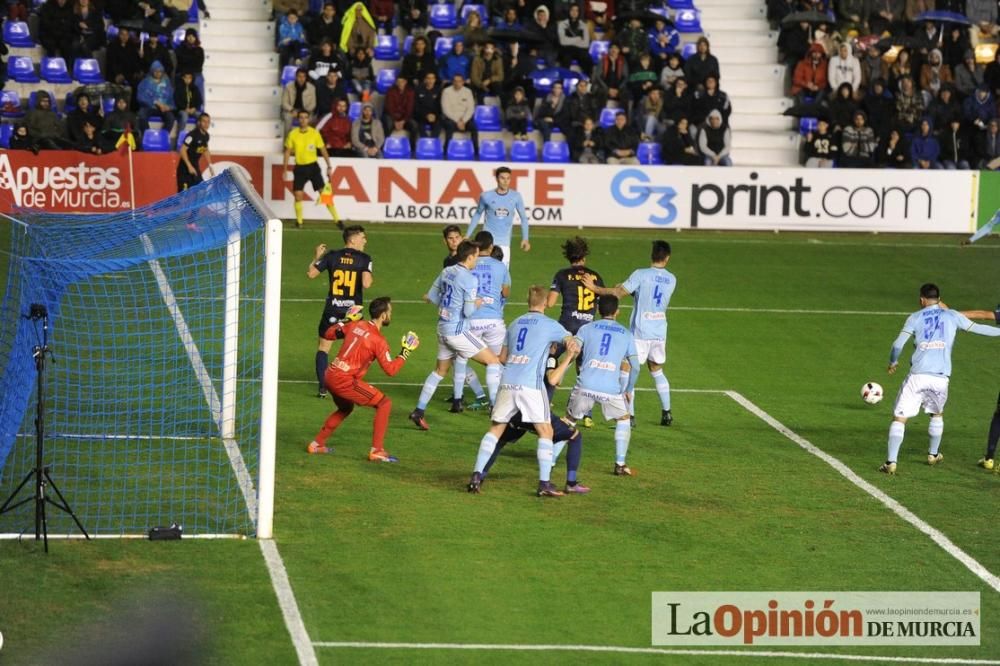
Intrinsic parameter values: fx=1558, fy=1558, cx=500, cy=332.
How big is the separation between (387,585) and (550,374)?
129 inches

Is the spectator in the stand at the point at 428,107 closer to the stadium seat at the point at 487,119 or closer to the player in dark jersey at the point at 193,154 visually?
the stadium seat at the point at 487,119

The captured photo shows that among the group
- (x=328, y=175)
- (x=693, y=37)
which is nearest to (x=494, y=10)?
(x=693, y=37)

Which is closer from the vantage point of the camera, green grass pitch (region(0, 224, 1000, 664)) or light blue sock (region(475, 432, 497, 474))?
green grass pitch (region(0, 224, 1000, 664))

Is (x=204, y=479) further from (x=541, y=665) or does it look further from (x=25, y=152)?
(x=25, y=152)

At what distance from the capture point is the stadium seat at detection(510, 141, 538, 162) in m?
33.4

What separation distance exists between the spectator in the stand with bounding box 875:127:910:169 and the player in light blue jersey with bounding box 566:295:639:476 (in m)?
20.6

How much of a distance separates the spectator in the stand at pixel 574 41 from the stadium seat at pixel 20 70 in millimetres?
11863

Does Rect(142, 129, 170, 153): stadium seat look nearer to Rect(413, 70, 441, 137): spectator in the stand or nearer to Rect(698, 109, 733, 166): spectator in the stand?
Rect(413, 70, 441, 137): spectator in the stand

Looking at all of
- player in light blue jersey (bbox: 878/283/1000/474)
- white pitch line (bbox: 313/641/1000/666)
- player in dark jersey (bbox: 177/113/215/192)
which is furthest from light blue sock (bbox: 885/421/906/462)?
player in dark jersey (bbox: 177/113/215/192)

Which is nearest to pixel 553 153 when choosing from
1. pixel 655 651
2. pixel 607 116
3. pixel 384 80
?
pixel 607 116

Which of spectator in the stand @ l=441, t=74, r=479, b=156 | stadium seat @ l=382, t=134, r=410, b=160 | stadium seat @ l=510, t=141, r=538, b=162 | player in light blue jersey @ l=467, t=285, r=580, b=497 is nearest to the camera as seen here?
player in light blue jersey @ l=467, t=285, r=580, b=497

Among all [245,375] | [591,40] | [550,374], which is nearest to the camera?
[550,374]

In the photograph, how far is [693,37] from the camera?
→ 3831 cm

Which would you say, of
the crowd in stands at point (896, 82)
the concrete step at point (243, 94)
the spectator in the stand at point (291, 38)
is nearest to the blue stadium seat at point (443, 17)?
the spectator in the stand at point (291, 38)
